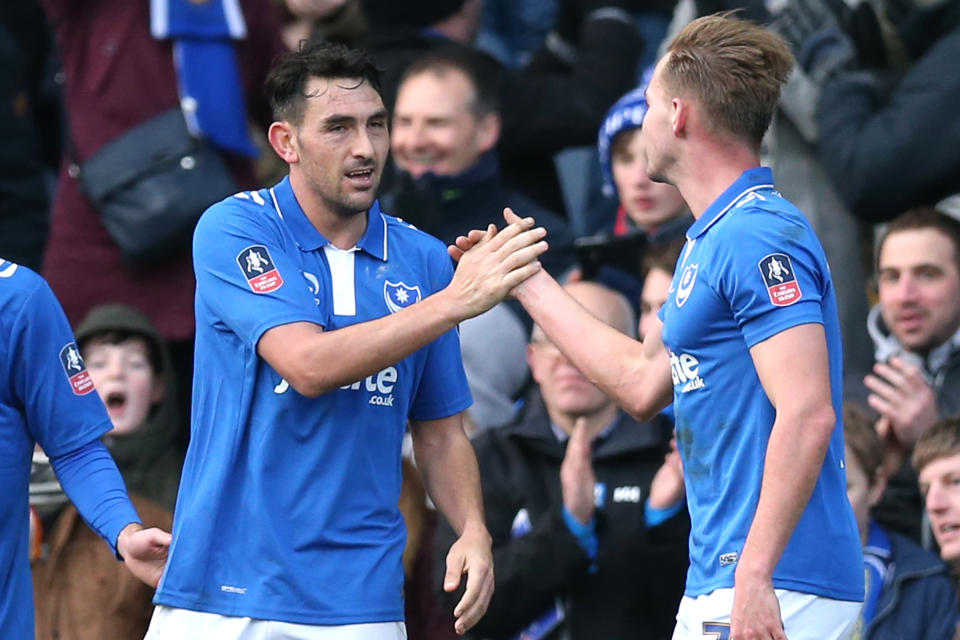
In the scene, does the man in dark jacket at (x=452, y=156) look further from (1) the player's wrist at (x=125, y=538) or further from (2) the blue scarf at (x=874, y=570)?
(1) the player's wrist at (x=125, y=538)

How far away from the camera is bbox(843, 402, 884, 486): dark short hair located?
20.6 ft

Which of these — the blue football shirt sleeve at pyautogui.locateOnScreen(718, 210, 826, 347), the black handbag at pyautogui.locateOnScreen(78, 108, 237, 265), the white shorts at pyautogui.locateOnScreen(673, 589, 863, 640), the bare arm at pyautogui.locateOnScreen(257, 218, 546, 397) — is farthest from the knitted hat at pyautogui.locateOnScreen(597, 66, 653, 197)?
the white shorts at pyautogui.locateOnScreen(673, 589, 863, 640)

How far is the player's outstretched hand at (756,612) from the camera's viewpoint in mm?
4051

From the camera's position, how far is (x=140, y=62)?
24.3 ft

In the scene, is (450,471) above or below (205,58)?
below

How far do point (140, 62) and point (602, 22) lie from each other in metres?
2.38

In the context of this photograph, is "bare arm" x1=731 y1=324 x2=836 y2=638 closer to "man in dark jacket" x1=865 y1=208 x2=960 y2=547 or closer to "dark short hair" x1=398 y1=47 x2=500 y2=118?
"man in dark jacket" x1=865 y1=208 x2=960 y2=547

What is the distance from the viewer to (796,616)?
4270 millimetres

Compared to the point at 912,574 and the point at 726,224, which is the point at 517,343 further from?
the point at 726,224

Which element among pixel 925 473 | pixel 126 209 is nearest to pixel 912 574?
pixel 925 473

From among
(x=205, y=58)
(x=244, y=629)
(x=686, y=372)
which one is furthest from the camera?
(x=205, y=58)

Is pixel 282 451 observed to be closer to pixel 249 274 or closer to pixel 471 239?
pixel 249 274

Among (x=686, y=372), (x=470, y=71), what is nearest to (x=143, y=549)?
(x=686, y=372)

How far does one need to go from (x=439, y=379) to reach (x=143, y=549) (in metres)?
0.94
